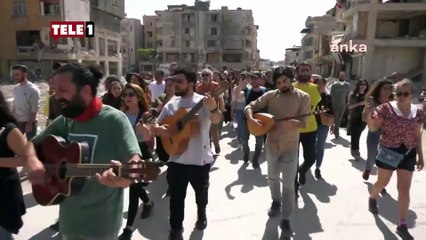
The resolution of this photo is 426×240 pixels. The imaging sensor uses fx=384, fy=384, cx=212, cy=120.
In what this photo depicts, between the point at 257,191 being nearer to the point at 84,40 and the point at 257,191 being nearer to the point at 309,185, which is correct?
the point at 309,185

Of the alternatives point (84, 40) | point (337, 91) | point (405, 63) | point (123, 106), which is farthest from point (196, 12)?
point (123, 106)

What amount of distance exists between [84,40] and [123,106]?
42555 millimetres

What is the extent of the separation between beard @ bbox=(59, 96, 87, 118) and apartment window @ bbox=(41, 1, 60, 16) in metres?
40.8

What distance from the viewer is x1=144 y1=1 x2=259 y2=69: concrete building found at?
243 ft

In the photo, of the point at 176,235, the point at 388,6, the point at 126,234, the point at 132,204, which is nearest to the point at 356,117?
the point at 176,235

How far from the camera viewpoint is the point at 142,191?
472cm

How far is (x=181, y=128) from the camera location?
399cm

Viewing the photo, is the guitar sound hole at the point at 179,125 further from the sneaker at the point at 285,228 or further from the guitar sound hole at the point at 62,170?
the guitar sound hole at the point at 62,170

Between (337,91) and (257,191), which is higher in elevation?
(337,91)

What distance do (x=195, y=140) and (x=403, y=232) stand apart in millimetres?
2575

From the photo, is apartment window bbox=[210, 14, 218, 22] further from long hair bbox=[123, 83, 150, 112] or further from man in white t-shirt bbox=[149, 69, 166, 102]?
long hair bbox=[123, 83, 150, 112]

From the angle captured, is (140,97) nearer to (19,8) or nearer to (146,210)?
(146,210)

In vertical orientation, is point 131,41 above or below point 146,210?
above

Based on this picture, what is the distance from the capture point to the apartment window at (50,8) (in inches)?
1536
